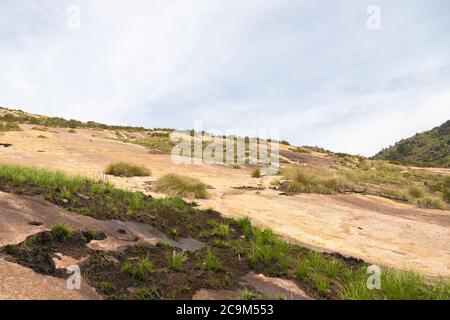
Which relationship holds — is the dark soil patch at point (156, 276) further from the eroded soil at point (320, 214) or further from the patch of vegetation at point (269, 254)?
the eroded soil at point (320, 214)

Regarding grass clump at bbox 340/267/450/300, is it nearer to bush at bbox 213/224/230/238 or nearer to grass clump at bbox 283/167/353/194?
bush at bbox 213/224/230/238

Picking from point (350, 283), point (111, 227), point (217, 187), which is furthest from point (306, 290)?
point (217, 187)

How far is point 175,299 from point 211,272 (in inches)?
46.7

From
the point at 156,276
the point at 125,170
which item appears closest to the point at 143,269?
the point at 156,276

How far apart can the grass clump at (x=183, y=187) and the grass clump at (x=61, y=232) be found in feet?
20.5

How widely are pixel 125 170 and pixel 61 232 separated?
10028 millimetres

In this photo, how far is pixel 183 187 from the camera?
1366cm

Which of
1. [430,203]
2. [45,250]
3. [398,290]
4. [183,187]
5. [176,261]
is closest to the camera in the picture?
[398,290]

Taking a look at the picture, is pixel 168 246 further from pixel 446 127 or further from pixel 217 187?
pixel 446 127

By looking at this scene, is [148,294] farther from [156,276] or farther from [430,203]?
[430,203]

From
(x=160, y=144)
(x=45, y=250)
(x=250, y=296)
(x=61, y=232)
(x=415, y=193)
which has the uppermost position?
(x=160, y=144)

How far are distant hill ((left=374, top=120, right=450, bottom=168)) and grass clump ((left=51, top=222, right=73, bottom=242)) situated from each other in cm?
6093

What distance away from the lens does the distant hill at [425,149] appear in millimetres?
65562

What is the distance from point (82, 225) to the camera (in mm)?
7777
